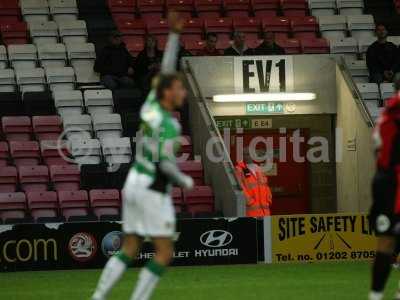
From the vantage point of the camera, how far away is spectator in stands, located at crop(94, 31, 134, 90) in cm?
1839

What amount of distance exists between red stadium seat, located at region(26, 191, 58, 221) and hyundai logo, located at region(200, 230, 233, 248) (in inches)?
110

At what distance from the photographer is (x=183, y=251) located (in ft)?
49.2

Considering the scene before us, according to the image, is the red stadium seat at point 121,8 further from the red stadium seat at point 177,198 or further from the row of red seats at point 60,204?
the row of red seats at point 60,204

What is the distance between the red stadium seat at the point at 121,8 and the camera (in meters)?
20.8

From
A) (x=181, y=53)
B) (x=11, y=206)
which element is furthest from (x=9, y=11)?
(x=11, y=206)

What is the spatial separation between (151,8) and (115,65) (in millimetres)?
2848

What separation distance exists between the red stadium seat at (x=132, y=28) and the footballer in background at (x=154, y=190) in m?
12.5

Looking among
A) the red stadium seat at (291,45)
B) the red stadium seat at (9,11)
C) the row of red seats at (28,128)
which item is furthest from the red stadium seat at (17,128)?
the red stadium seat at (291,45)

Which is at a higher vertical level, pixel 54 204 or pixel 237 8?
pixel 237 8

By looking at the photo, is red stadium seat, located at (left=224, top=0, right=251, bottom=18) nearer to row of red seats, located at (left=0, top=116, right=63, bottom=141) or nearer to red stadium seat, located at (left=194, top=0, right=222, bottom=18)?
red stadium seat, located at (left=194, top=0, right=222, bottom=18)

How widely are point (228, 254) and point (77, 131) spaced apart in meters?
3.99

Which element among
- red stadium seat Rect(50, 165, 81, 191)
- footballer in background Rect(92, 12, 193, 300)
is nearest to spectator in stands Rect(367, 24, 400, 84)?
red stadium seat Rect(50, 165, 81, 191)

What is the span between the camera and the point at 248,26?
20672mm

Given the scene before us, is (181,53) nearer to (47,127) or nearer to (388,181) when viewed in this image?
(47,127)
